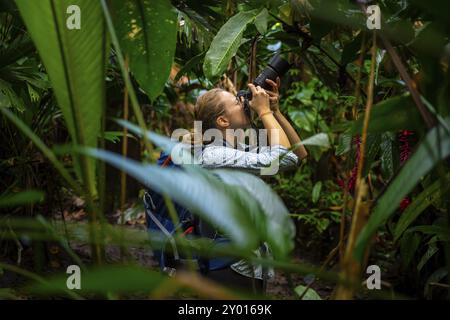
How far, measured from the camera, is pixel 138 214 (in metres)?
3.44

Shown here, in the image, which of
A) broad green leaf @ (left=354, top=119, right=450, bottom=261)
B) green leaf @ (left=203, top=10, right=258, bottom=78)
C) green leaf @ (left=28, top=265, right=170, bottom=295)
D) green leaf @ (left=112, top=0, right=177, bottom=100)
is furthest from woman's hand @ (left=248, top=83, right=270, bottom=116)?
green leaf @ (left=28, top=265, right=170, bottom=295)

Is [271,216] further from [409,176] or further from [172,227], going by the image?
[172,227]

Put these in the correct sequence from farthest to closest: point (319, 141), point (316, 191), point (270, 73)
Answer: point (316, 191), point (270, 73), point (319, 141)

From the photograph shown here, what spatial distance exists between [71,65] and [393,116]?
11.6 inches

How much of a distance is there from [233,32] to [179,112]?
2746 millimetres

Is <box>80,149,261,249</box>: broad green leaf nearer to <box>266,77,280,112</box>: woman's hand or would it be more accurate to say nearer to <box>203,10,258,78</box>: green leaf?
<box>203,10,258,78</box>: green leaf

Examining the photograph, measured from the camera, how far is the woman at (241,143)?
4.14 feet

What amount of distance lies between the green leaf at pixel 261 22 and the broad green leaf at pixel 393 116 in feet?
2.30

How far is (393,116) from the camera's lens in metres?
0.51

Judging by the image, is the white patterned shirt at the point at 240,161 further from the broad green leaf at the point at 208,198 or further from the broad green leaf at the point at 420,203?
the broad green leaf at the point at 208,198

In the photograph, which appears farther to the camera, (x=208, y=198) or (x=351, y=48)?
(x=351, y=48)

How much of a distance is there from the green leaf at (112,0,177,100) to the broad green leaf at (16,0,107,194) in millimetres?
192

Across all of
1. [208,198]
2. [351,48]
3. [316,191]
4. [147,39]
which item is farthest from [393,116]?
[316,191]

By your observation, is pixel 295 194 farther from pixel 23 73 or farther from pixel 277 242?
pixel 277 242
